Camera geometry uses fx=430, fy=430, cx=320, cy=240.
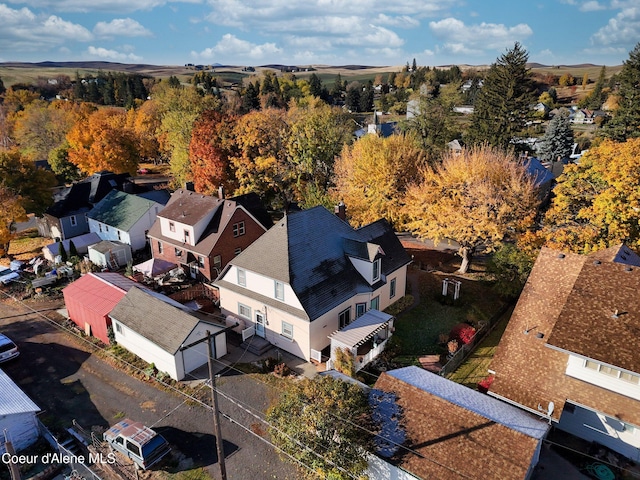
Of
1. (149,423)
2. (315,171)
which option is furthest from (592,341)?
(315,171)

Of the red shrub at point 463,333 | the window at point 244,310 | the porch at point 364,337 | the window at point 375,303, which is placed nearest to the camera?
the porch at point 364,337

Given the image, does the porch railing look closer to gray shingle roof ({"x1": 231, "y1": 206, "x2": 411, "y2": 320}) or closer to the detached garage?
gray shingle roof ({"x1": 231, "y1": 206, "x2": 411, "y2": 320})

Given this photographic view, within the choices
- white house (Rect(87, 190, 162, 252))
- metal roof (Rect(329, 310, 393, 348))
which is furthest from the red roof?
metal roof (Rect(329, 310, 393, 348))

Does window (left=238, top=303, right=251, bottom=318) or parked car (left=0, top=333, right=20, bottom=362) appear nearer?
parked car (left=0, top=333, right=20, bottom=362)

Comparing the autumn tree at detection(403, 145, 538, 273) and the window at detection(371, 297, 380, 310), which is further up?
the autumn tree at detection(403, 145, 538, 273)

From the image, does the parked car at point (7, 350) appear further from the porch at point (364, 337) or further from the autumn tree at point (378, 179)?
the autumn tree at point (378, 179)

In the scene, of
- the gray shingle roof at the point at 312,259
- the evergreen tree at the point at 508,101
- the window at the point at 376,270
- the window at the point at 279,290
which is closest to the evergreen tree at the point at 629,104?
the evergreen tree at the point at 508,101

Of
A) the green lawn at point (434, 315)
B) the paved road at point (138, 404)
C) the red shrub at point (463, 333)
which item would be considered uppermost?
the red shrub at point (463, 333)
